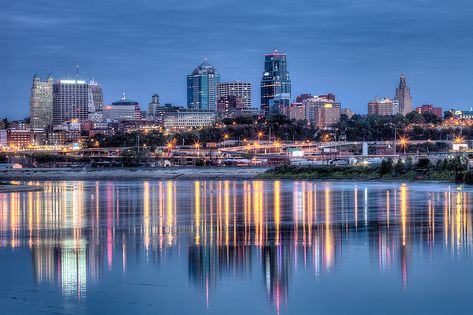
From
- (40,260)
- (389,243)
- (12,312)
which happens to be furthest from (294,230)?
(12,312)

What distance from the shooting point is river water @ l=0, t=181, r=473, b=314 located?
20.9 metres

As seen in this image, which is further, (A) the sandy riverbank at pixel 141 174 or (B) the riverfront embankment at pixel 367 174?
(A) the sandy riverbank at pixel 141 174

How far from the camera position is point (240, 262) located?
26375 mm

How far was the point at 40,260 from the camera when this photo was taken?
89.7 feet

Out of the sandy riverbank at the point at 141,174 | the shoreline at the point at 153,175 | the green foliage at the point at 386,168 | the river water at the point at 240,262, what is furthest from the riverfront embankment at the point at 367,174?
the river water at the point at 240,262

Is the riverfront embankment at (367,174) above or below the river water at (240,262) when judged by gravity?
above

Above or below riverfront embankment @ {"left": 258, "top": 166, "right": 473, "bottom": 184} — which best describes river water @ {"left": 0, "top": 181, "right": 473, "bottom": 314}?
below

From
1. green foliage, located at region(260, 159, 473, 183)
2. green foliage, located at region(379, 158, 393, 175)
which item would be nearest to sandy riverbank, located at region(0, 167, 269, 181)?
green foliage, located at region(260, 159, 473, 183)

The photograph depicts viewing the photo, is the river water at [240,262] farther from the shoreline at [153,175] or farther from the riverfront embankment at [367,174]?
the shoreline at [153,175]

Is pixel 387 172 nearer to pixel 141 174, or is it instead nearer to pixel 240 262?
pixel 141 174

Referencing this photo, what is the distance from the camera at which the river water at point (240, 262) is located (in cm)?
2092

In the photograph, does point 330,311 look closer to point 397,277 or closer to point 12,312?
point 397,277

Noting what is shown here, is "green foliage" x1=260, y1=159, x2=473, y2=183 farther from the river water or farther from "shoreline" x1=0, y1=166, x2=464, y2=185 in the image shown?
the river water

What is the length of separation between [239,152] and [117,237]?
151 m
